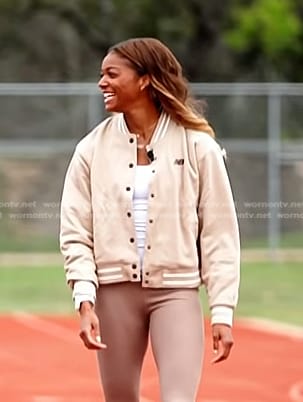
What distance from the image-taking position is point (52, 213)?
19.9m

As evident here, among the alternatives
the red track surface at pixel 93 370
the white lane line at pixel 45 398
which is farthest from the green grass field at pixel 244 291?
the white lane line at pixel 45 398

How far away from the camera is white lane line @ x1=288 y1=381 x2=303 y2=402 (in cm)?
986

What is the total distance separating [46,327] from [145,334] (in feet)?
30.6

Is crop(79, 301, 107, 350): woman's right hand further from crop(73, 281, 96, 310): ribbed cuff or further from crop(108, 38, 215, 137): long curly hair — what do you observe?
crop(108, 38, 215, 137): long curly hair

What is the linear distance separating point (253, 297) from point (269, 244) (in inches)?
194

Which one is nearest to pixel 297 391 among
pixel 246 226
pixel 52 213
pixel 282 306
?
pixel 282 306

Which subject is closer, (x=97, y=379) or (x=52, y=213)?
(x=97, y=379)

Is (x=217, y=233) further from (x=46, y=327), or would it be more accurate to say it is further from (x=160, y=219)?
(x=46, y=327)

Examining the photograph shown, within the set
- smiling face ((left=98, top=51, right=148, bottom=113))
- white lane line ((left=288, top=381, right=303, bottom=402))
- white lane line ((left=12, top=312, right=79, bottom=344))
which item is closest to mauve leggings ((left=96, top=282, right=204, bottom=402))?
smiling face ((left=98, top=51, right=148, bottom=113))

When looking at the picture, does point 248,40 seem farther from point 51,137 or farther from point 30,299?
point 30,299

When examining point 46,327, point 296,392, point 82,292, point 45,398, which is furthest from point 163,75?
point 46,327

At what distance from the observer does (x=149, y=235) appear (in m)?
5.57

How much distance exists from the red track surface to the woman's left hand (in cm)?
417

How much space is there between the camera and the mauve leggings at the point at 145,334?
5520 mm
